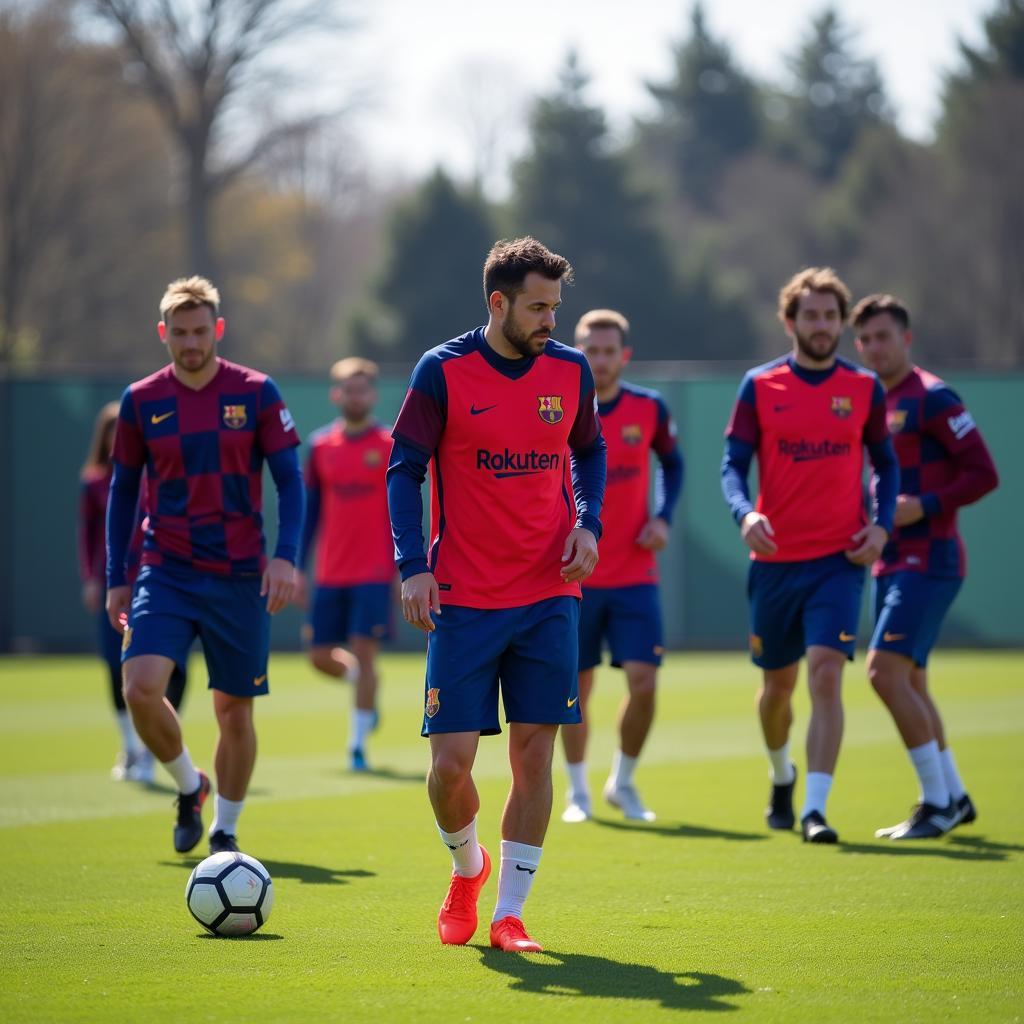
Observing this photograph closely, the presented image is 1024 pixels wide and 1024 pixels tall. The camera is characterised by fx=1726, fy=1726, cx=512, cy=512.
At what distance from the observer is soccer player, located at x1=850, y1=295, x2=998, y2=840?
27.8 ft

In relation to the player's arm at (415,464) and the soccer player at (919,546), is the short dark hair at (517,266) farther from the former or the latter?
the soccer player at (919,546)

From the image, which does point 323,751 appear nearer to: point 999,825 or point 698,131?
point 999,825

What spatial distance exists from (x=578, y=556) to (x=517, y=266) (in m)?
1.01

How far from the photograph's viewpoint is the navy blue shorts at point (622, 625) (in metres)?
9.35

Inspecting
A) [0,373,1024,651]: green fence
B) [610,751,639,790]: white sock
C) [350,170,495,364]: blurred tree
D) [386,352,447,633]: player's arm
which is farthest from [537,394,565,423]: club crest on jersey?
[350,170,495,364]: blurred tree

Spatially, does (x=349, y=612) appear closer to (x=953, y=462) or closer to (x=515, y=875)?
(x=953, y=462)

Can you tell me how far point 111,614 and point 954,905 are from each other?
3779mm

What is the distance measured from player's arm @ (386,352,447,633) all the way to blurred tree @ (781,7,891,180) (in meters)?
55.3

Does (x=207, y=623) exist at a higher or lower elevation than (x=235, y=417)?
lower

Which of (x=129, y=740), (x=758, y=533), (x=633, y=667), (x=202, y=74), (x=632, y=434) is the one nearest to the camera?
(x=758, y=533)

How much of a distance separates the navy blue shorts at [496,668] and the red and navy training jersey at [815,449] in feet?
8.85

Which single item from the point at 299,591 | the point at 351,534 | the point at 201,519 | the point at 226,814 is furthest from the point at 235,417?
the point at 351,534

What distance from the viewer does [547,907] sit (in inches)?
261

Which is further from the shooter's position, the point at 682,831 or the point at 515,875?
the point at 682,831
